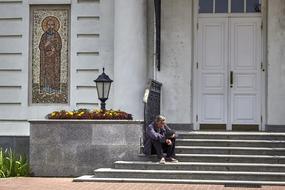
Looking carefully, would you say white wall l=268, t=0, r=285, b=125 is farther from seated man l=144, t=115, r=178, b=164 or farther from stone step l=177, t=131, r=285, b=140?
seated man l=144, t=115, r=178, b=164

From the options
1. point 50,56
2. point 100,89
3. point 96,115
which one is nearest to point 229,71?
point 100,89

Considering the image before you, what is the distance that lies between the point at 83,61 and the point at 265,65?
5394 millimetres

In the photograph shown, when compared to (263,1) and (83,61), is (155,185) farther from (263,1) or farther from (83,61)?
(263,1)

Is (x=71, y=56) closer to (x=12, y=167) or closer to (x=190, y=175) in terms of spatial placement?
(x=12, y=167)

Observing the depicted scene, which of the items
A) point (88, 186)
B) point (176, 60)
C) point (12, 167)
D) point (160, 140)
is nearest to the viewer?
point (88, 186)

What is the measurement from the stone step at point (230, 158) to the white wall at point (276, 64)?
3051 mm

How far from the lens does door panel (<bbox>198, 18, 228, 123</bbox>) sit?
18906 mm

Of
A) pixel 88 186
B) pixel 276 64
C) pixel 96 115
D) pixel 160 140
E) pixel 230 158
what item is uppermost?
pixel 276 64

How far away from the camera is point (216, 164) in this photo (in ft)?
50.2

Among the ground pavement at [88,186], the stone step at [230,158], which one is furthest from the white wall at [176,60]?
the ground pavement at [88,186]

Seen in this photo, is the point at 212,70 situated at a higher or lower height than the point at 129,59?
lower

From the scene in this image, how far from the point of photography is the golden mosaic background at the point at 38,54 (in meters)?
19.0

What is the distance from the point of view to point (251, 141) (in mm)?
16484

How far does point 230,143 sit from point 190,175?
199 cm
